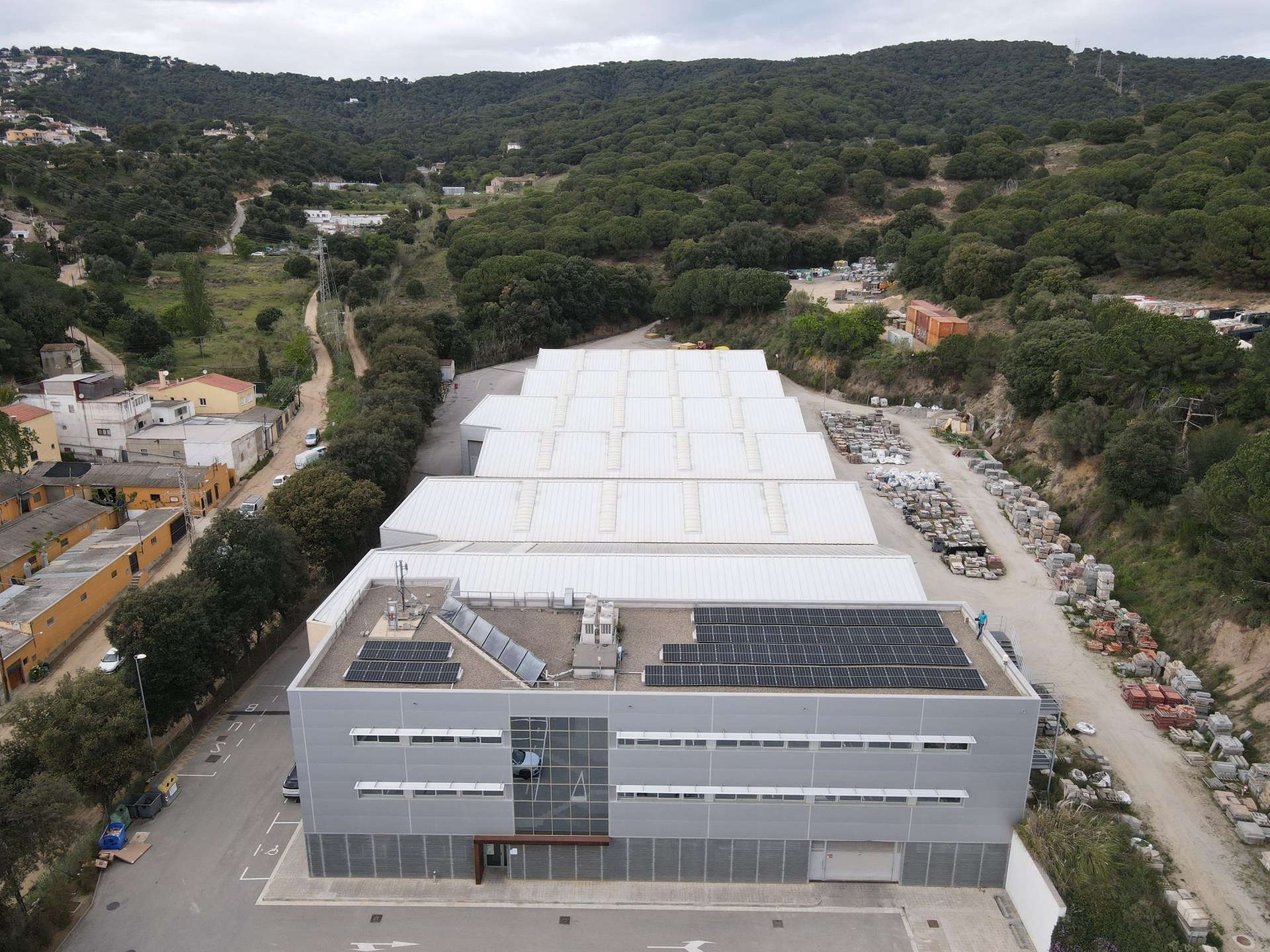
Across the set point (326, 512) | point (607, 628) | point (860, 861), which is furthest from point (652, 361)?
point (860, 861)

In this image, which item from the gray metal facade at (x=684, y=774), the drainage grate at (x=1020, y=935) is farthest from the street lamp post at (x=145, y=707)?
the drainage grate at (x=1020, y=935)

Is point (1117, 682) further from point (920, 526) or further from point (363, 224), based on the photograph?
point (363, 224)

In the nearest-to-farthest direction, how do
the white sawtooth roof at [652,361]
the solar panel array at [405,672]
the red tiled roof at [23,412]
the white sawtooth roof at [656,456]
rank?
Result: the solar panel array at [405,672] < the white sawtooth roof at [656,456] < the red tiled roof at [23,412] < the white sawtooth roof at [652,361]

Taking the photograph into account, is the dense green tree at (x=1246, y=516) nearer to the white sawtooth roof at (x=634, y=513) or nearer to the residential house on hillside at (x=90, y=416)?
the white sawtooth roof at (x=634, y=513)

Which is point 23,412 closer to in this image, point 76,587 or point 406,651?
point 76,587

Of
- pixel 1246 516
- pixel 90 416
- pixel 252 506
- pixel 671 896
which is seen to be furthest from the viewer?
pixel 90 416

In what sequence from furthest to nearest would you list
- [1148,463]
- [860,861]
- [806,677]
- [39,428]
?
[39,428]
[1148,463]
[860,861]
[806,677]

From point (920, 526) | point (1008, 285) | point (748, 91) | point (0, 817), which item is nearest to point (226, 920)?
point (0, 817)
